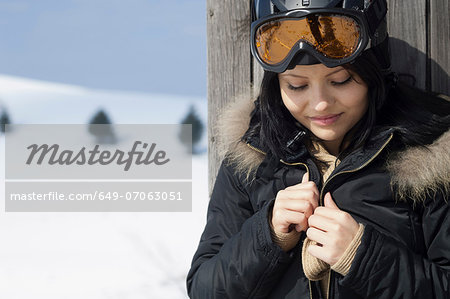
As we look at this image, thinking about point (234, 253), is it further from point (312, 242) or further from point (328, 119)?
point (328, 119)

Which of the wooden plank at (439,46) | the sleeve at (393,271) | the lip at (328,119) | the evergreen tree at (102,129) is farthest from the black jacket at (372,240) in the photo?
the evergreen tree at (102,129)

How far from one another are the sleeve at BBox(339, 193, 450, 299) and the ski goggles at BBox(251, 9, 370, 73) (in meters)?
0.49

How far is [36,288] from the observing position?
4.73 metres

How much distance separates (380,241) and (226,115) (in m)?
0.75

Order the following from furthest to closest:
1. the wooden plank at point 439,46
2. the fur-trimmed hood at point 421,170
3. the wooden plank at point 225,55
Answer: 1. the wooden plank at point 225,55
2. the wooden plank at point 439,46
3. the fur-trimmed hood at point 421,170

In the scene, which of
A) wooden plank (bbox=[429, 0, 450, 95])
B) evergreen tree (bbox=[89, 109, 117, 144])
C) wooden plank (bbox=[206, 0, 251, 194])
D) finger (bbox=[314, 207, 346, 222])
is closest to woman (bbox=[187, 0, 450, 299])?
finger (bbox=[314, 207, 346, 222])

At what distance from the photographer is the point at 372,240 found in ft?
5.06

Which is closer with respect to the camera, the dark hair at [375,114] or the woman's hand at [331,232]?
the woman's hand at [331,232]

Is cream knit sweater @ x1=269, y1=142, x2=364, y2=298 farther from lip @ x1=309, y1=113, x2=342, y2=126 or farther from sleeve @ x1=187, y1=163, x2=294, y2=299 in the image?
lip @ x1=309, y1=113, x2=342, y2=126


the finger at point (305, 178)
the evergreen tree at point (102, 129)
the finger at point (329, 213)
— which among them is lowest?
the evergreen tree at point (102, 129)

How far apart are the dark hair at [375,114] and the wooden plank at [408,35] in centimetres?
27

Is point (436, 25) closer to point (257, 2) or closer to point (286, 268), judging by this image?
point (257, 2)

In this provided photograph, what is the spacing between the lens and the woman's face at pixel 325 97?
163cm

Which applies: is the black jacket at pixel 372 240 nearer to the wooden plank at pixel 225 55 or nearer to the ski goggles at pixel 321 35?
the ski goggles at pixel 321 35
